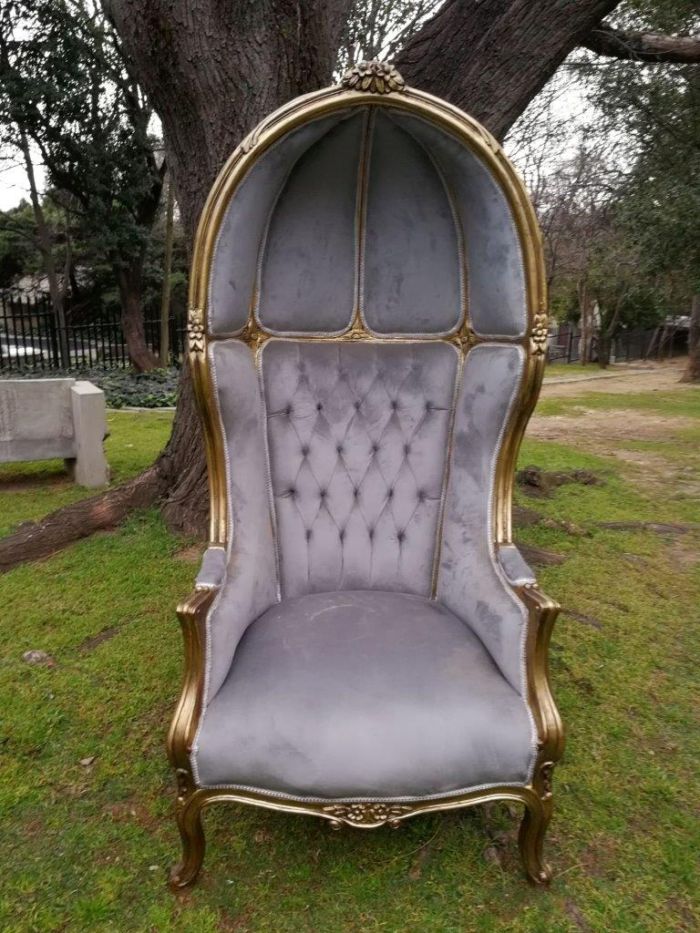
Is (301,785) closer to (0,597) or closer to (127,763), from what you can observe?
(127,763)

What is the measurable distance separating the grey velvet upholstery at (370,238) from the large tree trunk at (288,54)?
1.47 metres

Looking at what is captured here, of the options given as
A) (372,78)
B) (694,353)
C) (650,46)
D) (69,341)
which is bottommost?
(694,353)

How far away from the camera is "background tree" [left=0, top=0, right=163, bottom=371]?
9.44 meters

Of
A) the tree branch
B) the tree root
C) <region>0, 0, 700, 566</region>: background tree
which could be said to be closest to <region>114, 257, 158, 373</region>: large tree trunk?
the tree root

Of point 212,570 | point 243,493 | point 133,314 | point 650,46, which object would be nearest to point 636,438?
point 650,46

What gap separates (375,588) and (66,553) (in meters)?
2.30

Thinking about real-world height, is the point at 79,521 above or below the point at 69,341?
below

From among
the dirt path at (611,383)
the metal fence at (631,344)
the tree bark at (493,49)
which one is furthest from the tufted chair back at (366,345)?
the metal fence at (631,344)

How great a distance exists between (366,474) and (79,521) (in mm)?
2402

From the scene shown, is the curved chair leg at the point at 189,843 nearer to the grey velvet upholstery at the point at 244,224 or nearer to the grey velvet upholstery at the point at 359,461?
the grey velvet upholstery at the point at 359,461

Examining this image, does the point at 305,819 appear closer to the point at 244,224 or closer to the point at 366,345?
the point at 366,345

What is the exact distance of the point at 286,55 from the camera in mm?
3211

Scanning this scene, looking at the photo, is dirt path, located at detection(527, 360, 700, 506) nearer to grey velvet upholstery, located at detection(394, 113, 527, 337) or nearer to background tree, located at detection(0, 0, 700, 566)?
background tree, located at detection(0, 0, 700, 566)

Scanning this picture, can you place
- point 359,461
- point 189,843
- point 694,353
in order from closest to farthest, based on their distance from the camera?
point 189,843
point 359,461
point 694,353
